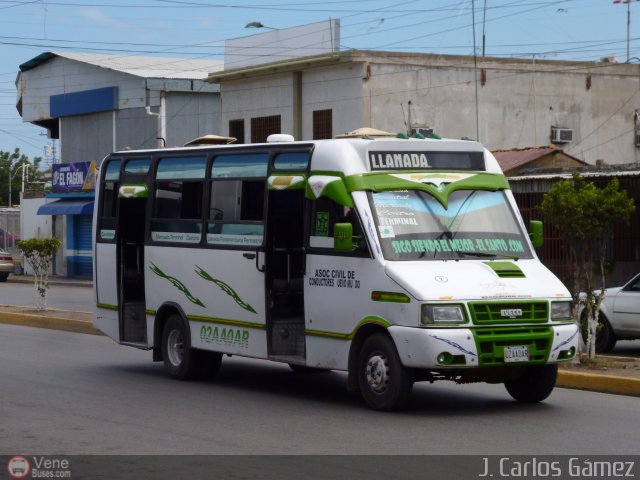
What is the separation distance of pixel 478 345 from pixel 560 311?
1.11 m

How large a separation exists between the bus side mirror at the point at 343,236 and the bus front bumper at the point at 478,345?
0.97 metres

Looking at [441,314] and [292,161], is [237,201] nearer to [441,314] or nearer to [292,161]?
[292,161]

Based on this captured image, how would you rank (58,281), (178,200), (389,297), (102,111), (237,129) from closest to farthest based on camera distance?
(389,297) → (178,200) → (237,129) → (58,281) → (102,111)

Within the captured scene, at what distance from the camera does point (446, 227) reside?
39.7ft

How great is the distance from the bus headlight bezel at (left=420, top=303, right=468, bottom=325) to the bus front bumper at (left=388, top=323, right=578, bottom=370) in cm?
7

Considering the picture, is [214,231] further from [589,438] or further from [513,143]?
[513,143]

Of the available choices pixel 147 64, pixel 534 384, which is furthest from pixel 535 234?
pixel 147 64

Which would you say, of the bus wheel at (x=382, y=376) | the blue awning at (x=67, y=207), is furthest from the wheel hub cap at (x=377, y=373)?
the blue awning at (x=67, y=207)

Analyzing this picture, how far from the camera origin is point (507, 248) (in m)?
12.3

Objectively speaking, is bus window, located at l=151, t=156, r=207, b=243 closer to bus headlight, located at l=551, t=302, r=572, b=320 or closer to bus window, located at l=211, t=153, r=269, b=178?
bus window, located at l=211, t=153, r=269, b=178

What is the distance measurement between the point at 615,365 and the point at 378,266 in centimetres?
457

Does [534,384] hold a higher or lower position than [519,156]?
lower

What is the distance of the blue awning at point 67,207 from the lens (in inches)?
1946

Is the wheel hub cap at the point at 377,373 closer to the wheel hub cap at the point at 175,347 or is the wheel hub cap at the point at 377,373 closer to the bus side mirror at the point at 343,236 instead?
the bus side mirror at the point at 343,236
